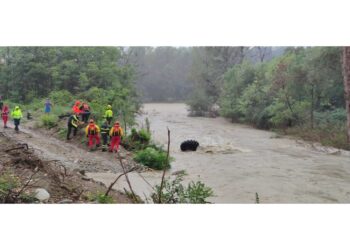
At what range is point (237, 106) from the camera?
8.88 meters

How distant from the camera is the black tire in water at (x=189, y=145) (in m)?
7.46

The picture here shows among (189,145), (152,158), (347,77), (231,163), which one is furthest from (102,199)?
(347,77)

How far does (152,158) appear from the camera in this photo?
6992 mm

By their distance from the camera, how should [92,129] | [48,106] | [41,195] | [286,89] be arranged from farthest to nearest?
[286,89], [48,106], [92,129], [41,195]

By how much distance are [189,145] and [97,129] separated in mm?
1487

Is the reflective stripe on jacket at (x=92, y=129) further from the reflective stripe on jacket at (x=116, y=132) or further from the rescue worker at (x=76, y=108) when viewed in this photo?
the rescue worker at (x=76, y=108)

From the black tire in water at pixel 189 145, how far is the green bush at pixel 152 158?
1.69ft

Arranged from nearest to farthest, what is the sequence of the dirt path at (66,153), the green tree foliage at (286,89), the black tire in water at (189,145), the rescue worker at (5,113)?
the dirt path at (66,153)
the rescue worker at (5,113)
the black tire in water at (189,145)
the green tree foliage at (286,89)

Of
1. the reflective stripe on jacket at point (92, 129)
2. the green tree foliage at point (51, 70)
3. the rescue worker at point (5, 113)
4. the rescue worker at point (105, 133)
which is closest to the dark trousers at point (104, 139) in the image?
the rescue worker at point (105, 133)

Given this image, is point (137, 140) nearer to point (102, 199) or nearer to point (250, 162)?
point (102, 199)

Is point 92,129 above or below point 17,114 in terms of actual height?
below
